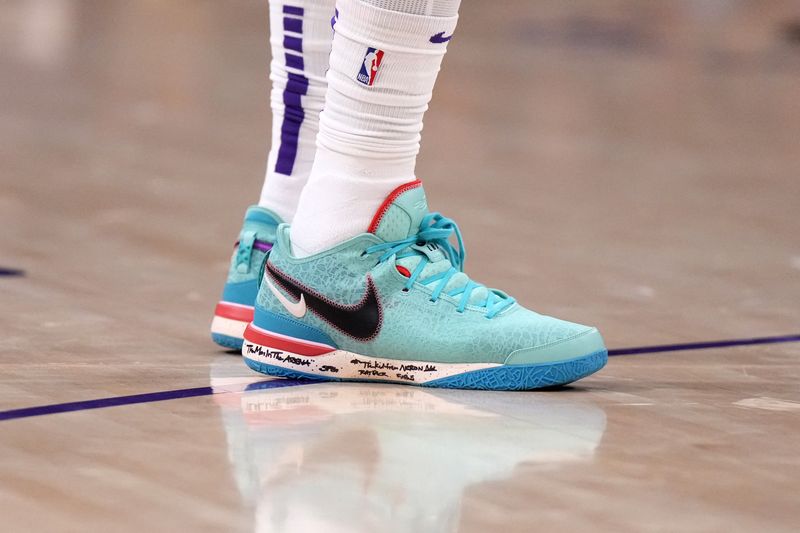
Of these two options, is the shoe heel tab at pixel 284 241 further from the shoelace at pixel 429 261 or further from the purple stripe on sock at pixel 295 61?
the purple stripe on sock at pixel 295 61

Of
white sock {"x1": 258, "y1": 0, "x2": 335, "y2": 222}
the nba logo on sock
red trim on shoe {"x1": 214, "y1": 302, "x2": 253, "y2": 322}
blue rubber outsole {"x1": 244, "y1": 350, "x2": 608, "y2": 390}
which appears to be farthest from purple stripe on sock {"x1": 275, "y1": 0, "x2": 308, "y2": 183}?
blue rubber outsole {"x1": 244, "y1": 350, "x2": 608, "y2": 390}

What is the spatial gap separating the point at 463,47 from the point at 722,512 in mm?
5674

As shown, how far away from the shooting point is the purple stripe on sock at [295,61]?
1403mm

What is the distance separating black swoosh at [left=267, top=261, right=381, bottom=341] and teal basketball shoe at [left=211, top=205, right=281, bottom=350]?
0.18 metres

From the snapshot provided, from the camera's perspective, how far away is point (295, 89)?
1.42 metres

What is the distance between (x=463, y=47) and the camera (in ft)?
21.0

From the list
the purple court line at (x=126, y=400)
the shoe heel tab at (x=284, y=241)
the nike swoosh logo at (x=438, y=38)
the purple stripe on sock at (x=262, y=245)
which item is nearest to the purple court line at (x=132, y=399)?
the purple court line at (x=126, y=400)

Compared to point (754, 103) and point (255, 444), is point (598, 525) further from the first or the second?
point (754, 103)

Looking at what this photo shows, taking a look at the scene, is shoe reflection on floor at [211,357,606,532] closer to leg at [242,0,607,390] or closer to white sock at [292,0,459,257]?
leg at [242,0,607,390]

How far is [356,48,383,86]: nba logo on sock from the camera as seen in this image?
1.15 metres

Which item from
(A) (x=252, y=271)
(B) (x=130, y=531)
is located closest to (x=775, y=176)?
(A) (x=252, y=271)

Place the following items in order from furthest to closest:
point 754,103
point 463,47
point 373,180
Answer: point 463,47 < point 754,103 < point 373,180

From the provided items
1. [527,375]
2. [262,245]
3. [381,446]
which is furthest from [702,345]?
[381,446]

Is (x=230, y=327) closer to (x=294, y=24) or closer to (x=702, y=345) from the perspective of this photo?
(x=294, y=24)
